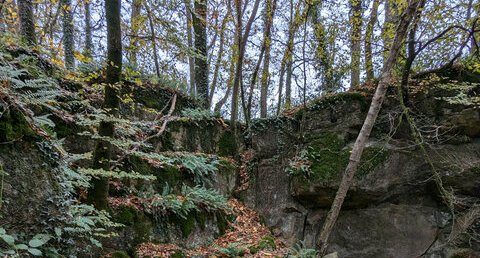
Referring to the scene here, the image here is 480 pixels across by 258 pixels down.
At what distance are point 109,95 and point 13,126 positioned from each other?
1740mm

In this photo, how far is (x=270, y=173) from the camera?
28.0 feet

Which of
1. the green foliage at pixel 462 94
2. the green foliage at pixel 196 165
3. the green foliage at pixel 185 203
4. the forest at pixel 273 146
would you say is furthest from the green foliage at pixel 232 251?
the green foliage at pixel 462 94

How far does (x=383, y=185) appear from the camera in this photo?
727 centimetres

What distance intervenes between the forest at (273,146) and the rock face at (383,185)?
0.03 metres

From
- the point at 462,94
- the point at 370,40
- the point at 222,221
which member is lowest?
the point at 222,221

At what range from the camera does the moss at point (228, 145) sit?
9.19 metres

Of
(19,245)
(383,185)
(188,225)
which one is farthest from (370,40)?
(19,245)

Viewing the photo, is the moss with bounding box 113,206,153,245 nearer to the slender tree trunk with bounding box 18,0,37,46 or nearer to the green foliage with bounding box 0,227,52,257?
the green foliage with bounding box 0,227,52,257

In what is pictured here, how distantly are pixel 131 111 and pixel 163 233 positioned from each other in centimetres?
288

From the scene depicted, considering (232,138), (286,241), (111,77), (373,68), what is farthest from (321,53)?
(111,77)

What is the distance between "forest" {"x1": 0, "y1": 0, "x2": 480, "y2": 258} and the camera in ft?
15.5

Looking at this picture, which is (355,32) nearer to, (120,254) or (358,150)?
(358,150)

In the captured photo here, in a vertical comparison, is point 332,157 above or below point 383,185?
above

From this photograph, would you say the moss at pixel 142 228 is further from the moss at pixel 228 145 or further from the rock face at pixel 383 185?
the moss at pixel 228 145
